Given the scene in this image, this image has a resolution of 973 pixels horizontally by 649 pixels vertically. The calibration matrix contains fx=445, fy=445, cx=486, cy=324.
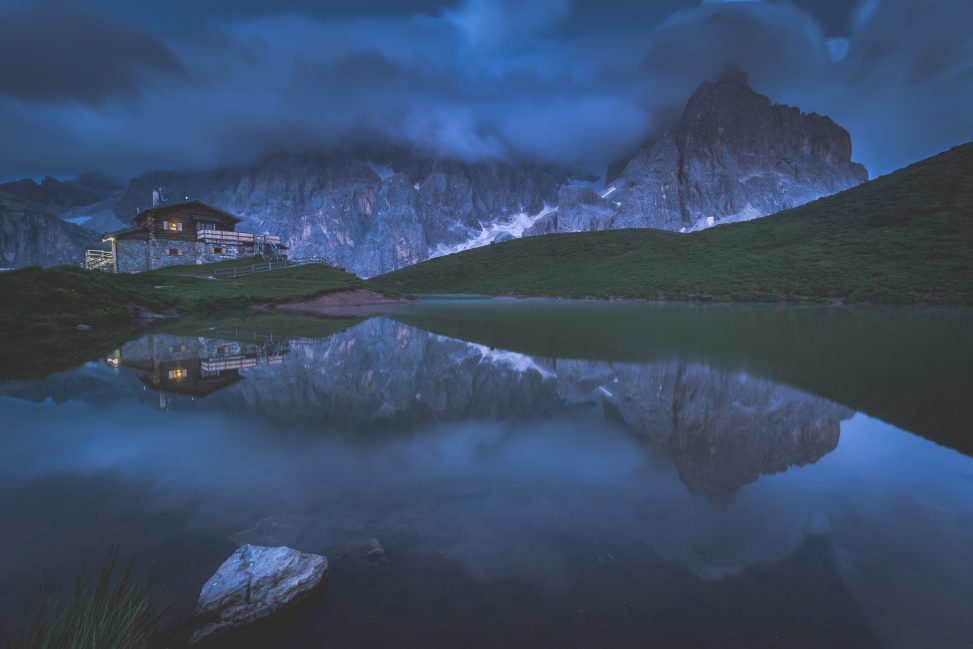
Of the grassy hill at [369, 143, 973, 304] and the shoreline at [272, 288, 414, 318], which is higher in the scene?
the grassy hill at [369, 143, 973, 304]

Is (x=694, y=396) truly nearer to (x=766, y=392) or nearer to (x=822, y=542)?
(x=766, y=392)

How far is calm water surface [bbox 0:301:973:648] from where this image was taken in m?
4.14

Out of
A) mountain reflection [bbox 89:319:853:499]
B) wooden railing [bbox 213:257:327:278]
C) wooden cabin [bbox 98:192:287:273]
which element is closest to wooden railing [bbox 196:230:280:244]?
wooden cabin [bbox 98:192:287:273]

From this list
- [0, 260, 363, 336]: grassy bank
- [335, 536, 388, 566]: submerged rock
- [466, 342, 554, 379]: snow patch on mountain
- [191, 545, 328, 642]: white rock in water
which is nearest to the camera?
→ [191, 545, 328, 642]: white rock in water

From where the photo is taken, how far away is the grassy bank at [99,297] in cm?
2508

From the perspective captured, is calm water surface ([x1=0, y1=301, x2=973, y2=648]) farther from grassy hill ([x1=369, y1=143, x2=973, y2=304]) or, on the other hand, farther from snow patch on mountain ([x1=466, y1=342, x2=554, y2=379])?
grassy hill ([x1=369, y1=143, x2=973, y2=304])

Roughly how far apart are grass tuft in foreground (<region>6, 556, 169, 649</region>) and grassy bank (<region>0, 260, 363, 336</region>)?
95.0 feet

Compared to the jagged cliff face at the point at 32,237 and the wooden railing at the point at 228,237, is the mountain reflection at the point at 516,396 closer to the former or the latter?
the wooden railing at the point at 228,237

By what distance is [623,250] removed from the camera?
447ft

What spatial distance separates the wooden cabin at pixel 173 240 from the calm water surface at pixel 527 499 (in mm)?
63123

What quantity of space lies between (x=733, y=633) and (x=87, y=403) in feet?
46.8

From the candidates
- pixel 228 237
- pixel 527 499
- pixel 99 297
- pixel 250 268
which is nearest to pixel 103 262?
pixel 228 237

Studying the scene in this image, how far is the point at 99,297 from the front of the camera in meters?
30.4

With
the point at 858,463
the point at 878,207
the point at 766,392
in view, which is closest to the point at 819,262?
the point at 878,207
